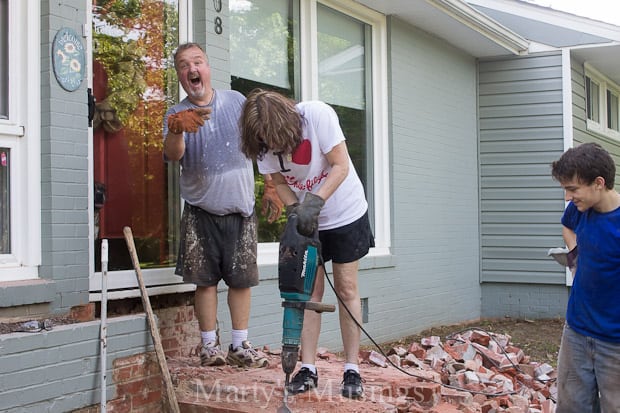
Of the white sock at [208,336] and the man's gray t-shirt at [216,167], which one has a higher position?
the man's gray t-shirt at [216,167]

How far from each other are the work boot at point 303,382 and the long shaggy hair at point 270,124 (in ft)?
3.79

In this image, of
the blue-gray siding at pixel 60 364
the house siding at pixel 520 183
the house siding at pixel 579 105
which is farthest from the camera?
the house siding at pixel 579 105

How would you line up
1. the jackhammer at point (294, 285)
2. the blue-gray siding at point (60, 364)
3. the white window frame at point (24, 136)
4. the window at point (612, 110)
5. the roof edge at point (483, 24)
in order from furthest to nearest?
the window at point (612, 110) < the roof edge at point (483, 24) < the white window frame at point (24, 136) < the jackhammer at point (294, 285) < the blue-gray siding at point (60, 364)

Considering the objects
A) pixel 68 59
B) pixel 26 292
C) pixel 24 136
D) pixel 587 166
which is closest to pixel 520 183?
pixel 587 166

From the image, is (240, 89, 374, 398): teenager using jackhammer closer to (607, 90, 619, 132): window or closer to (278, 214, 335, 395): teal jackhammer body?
(278, 214, 335, 395): teal jackhammer body

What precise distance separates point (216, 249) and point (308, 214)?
1294 mm

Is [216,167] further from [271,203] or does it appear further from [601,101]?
[601,101]

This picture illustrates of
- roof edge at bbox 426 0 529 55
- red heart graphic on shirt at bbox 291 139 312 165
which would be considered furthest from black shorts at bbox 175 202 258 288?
roof edge at bbox 426 0 529 55

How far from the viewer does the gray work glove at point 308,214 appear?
341 cm

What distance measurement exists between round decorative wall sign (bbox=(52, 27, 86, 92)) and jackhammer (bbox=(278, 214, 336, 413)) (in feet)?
5.58

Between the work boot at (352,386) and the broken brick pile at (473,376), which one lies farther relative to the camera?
the broken brick pile at (473,376)

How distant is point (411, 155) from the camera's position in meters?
8.87

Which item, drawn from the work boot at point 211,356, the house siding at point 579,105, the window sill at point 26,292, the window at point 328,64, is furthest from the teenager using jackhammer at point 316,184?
the house siding at point 579,105

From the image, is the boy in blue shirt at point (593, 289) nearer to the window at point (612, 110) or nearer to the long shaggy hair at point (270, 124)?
the long shaggy hair at point (270, 124)
